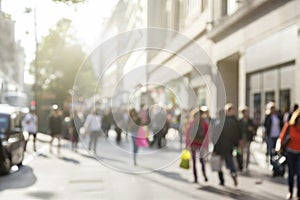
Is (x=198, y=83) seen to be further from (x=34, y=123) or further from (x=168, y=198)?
(x=168, y=198)

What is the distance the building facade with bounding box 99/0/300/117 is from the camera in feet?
46.1

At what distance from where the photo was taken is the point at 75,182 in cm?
990

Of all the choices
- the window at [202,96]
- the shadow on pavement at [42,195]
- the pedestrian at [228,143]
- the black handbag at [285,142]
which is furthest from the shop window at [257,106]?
the shadow on pavement at [42,195]

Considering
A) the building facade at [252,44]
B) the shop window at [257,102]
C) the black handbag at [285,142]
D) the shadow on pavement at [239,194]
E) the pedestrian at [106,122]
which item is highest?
the building facade at [252,44]

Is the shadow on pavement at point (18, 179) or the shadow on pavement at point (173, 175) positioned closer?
the shadow on pavement at point (18, 179)

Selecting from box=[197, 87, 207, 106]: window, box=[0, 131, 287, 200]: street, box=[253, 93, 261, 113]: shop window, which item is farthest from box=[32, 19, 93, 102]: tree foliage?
box=[0, 131, 287, 200]: street

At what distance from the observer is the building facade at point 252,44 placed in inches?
553

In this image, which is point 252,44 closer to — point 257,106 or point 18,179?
point 257,106

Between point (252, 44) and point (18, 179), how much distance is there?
1000cm

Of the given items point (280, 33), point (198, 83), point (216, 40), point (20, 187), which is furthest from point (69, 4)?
point (198, 83)

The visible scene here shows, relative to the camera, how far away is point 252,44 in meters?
17.5

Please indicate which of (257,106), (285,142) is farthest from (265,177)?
(257,106)

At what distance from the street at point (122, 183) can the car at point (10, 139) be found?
291mm

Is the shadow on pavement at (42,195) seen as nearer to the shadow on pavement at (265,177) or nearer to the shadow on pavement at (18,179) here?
the shadow on pavement at (18,179)
